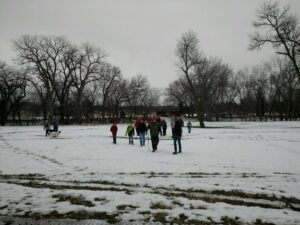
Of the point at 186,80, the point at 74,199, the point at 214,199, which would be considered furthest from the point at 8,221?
the point at 186,80

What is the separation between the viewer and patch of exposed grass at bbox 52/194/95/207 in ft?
18.3

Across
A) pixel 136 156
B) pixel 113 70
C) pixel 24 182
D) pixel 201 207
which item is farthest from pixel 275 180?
pixel 113 70

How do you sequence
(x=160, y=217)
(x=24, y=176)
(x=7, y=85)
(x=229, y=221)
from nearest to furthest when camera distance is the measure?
(x=229, y=221), (x=160, y=217), (x=24, y=176), (x=7, y=85)

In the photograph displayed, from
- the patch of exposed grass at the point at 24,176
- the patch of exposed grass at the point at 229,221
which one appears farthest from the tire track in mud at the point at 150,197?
the patch of exposed grass at the point at 229,221

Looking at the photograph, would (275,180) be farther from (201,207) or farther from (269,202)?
(201,207)

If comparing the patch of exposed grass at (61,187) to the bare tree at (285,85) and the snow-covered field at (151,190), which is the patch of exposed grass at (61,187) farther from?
the bare tree at (285,85)

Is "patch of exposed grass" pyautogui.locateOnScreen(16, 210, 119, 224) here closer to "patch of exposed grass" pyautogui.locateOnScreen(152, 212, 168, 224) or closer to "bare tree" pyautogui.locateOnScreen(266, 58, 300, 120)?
"patch of exposed grass" pyautogui.locateOnScreen(152, 212, 168, 224)

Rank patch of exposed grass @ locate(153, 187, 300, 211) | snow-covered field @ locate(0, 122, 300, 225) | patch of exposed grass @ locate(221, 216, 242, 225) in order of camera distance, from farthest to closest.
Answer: patch of exposed grass @ locate(153, 187, 300, 211), snow-covered field @ locate(0, 122, 300, 225), patch of exposed grass @ locate(221, 216, 242, 225)

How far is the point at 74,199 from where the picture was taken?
5855 millimetres

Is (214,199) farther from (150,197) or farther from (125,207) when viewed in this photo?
(125,207)

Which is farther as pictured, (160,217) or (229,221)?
(160,217)

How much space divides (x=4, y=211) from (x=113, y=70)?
5887 centimetres

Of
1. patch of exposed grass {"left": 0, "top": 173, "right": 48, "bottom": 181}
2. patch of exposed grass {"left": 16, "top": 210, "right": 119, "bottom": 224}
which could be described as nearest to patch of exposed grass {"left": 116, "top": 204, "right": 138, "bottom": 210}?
patch of exposed grass {"left": 16, "top": 210, "right": 119, "bottom": 224}

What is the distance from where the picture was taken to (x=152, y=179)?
765 centimetres
